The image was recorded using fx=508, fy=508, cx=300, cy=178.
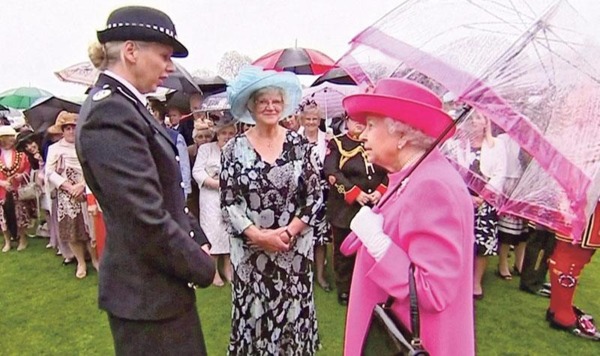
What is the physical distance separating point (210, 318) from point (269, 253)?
174cm

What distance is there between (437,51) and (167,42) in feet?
3.14

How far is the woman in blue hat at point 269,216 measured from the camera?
287 cm

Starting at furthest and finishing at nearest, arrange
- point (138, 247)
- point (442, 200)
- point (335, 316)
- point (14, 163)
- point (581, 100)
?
point (14, 163), point (335, 316), point (138, 247), point (442, 200), point (581, 100)

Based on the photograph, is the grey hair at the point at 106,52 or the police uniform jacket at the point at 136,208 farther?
the grey hair at the point at 106,52

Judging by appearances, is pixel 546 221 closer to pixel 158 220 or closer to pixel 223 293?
pixel 158 220

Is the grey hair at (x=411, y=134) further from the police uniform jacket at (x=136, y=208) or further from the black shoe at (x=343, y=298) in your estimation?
the black shoe at (x=343, y=298)

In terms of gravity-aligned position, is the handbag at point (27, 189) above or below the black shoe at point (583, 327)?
below

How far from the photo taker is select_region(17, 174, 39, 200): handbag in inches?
269

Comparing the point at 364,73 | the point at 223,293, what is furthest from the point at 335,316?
the point at 364,73

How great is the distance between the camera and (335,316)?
4398 mm

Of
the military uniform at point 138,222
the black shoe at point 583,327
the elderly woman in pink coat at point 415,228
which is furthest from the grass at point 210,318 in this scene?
the elderly woman in pink coat at point 415,228

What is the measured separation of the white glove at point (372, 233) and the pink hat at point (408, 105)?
13.8 inches

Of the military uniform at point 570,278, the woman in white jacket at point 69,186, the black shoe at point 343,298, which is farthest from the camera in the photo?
the woman in white jacket at point 69,186

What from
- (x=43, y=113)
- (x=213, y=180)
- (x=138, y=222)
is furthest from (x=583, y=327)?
(x=43, y=113)
